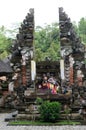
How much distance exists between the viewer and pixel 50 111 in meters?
18.2

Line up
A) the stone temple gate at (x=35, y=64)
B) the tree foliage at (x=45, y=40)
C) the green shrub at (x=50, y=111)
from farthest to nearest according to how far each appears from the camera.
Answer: the tree foliage at (x=45, y=40) → the stone temple gate at (x=35, y=64) → the green shrub at (x=50, y=111)

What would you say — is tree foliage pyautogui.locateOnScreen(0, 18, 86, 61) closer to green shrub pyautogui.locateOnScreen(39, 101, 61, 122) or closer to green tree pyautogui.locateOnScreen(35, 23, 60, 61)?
green tree pyautogui.locateOnScreen(35, 23, 60, 61)

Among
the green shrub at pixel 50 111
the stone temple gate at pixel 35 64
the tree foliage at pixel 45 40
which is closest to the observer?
the green shrub at pixel 50 111

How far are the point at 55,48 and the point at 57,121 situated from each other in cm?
3247

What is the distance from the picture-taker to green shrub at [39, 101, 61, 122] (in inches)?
717

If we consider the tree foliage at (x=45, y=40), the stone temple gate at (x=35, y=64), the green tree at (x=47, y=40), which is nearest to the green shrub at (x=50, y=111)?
the stone temple gate at (x=35, y=64)

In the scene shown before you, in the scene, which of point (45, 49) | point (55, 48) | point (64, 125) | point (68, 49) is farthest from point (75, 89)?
point (45, 49)

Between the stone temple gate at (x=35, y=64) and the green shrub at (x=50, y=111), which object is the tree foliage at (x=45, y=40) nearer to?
the stone temple gate at (x=35, y=64)

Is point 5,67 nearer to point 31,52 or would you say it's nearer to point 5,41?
point 31,52

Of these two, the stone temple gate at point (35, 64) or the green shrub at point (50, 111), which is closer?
the green shrub at point (50, 111)

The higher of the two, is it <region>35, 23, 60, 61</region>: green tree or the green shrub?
<region>35, 23, 60, 61</region>: green tree

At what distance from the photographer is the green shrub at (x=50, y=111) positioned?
18219 mm

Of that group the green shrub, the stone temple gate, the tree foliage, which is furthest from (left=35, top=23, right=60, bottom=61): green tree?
the green shrub

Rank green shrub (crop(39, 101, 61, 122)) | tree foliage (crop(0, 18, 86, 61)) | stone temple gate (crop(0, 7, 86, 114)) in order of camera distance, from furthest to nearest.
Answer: tree foliage (crop(0, 18, 86, 61))
stone temple gate (crop(0, 7, 86, 114))
green shrub (crop(39, 101, 61, 122))
